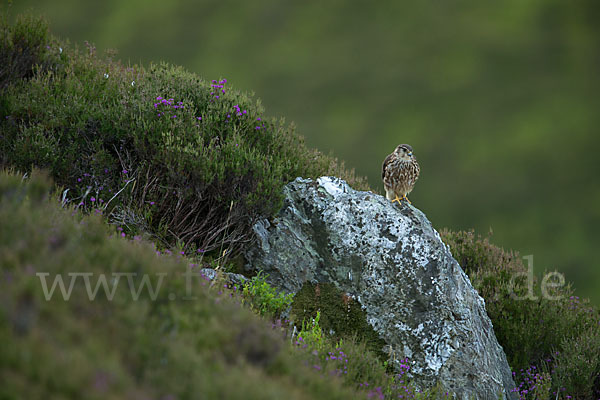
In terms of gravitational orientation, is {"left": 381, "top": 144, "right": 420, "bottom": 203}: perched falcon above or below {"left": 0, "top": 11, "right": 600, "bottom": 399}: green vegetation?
above

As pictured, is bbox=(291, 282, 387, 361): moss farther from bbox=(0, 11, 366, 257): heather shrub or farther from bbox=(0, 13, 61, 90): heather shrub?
bbox=(0, 13, 61, 90): heather shrub

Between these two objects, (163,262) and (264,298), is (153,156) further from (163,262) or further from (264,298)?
(163,262)

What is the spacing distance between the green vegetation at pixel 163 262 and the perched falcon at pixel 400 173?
43.8 inches

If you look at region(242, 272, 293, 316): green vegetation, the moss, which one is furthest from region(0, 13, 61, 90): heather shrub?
the moss

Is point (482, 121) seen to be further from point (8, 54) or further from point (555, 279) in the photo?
point (8, 54)

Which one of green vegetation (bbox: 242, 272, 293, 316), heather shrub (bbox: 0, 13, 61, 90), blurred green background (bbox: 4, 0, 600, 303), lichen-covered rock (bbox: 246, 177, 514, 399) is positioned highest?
blurred green background (bbox: 4, 0, 600, 303)

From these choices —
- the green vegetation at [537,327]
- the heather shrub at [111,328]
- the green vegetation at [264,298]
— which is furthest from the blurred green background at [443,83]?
the heather shrub at [111,328]

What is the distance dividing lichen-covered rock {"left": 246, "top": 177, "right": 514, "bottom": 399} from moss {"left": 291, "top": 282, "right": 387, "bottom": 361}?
73 millimetres

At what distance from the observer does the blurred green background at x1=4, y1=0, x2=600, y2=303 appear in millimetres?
29938

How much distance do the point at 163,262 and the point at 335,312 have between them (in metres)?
2.65

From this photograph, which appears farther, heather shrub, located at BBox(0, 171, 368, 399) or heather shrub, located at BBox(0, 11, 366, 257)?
heather shrub, located at BBox(0, 11, 366, 257)

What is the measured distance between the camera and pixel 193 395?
2.74 metres

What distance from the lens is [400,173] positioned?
6684 millimetres

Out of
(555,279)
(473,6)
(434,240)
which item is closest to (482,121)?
(473,6)
